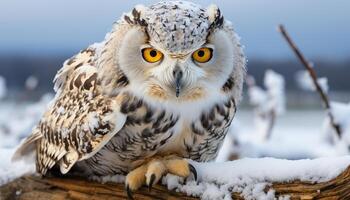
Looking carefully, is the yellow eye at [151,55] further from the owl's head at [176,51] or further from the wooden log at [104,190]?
the wooden log at [104,190]

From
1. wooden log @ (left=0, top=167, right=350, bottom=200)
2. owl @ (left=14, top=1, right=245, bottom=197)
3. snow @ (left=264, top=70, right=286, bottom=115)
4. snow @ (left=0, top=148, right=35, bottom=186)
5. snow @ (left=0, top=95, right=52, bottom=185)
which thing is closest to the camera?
wooden log @ (left=0, top=167, right=350, bottom=200)

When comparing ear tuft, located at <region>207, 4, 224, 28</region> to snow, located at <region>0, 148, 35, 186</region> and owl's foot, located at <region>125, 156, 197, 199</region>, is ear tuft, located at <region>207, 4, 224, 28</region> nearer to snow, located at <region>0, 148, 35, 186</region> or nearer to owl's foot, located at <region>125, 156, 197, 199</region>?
owl's foot, located at <region>125, 156, 197, 199</region>

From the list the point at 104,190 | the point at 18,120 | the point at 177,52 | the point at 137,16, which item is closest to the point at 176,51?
the point at 177,52

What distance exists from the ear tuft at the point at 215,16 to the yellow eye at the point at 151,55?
0.20 meters

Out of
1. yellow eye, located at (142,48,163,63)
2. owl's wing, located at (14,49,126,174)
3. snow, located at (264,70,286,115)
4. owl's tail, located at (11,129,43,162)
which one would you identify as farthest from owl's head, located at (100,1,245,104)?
snow, located at (264,70,286,115)

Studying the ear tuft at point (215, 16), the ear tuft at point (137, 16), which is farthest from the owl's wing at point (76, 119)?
the ear tuft at point (215, 16)

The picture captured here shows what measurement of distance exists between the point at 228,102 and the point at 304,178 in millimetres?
457

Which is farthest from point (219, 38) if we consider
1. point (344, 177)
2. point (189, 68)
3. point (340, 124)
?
point (340, 124)

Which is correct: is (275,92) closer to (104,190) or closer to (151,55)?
(104,190)

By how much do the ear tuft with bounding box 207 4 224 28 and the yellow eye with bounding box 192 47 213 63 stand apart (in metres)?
0.08

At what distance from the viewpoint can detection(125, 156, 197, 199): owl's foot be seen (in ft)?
7.51

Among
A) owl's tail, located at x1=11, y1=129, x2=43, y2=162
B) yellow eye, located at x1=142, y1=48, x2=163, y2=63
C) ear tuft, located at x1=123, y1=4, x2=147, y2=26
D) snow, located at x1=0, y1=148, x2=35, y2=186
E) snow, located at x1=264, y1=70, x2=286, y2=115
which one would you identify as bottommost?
snow, located at x1=0, y1=148, x2=35, y2=186

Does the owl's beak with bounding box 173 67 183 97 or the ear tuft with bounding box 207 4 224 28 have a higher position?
the ear tuft with bounding box 207 4 224 28

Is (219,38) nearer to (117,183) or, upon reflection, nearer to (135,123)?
(135,123)
